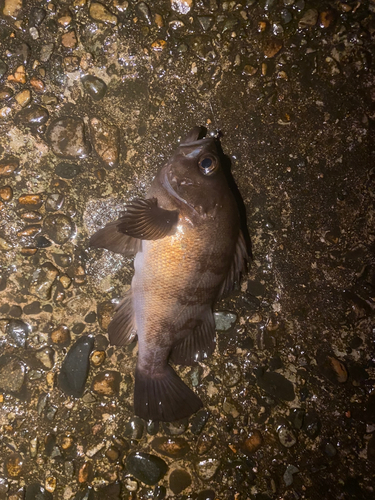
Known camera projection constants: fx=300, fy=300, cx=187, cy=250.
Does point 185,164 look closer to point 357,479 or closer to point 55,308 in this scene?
point 55,308

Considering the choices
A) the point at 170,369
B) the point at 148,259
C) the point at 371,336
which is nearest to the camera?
the point at 148,259

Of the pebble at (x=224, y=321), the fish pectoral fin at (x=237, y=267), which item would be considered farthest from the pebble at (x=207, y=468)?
the fish pectoral fin at (x=237, y=267)

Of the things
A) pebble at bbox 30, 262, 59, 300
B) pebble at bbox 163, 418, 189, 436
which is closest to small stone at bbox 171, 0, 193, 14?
pebble at bbox 30, 262, 59, 300

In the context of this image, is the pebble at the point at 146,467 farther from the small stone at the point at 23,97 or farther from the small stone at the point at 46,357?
the small stone at the point at 23,97

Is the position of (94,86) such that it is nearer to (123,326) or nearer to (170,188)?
(170,188)

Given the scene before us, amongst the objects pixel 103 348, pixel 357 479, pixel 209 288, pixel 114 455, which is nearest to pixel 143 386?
pixel 103 348

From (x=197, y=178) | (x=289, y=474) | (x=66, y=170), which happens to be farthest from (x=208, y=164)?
(x=289, y=474)
